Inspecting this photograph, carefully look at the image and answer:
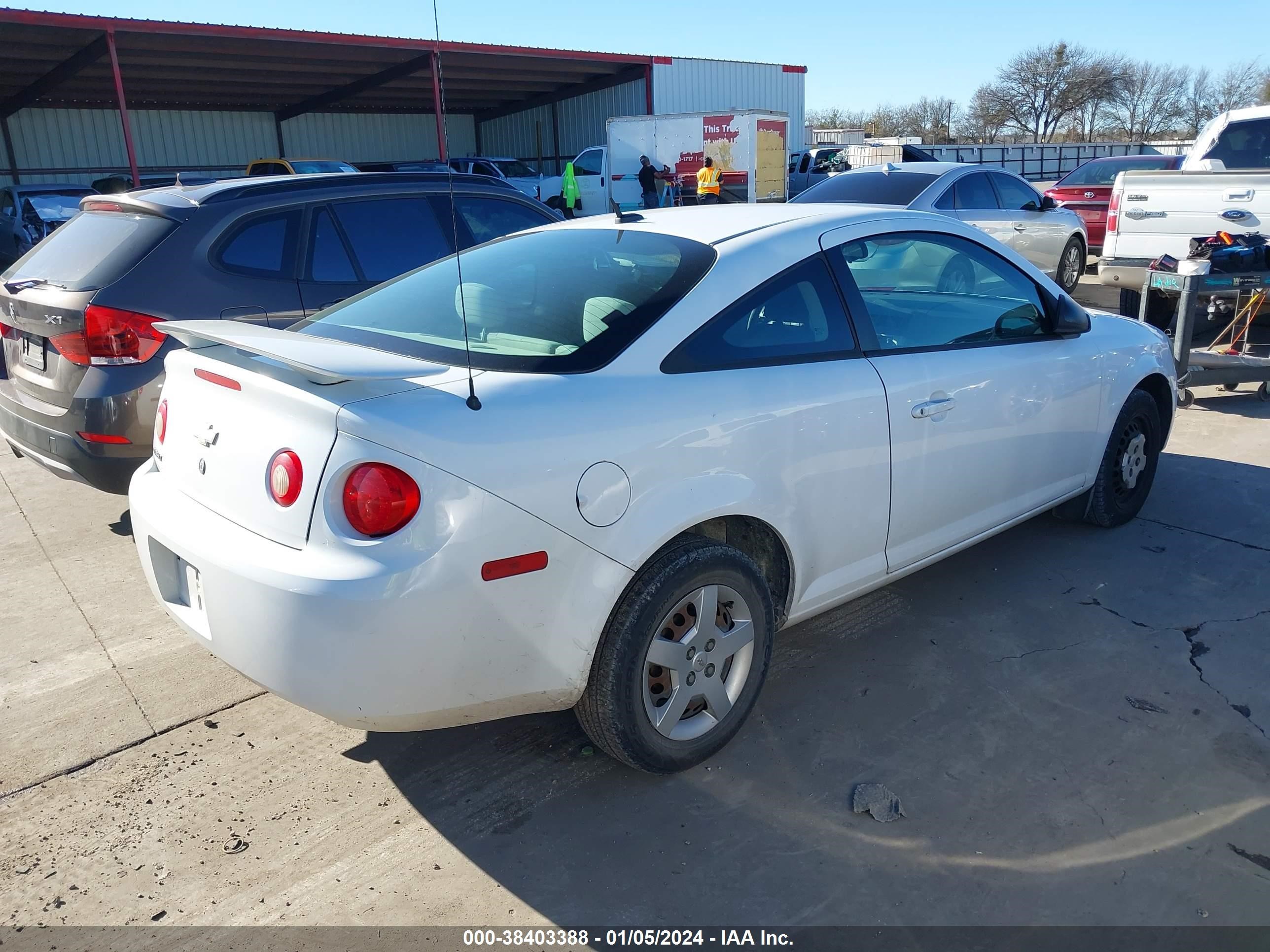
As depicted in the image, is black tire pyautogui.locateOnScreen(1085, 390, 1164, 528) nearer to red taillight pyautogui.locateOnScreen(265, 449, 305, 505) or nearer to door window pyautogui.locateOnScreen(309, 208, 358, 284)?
red taillight pyautogui.locateOnScreen(265, 449, 305, 505)

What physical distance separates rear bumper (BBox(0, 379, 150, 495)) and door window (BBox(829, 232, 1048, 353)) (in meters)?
3.18

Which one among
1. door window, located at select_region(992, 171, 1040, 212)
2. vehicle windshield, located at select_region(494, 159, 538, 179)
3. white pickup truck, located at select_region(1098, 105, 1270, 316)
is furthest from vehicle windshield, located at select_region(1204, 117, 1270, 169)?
vehicle windshield, located at select_region(494, 159, 538, 179)

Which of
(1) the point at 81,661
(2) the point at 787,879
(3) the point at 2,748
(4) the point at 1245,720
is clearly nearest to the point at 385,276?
(1) the point at 81,661

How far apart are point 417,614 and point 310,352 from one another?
794mm

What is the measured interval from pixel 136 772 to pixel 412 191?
3.64 meters

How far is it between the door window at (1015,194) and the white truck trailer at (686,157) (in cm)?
1014

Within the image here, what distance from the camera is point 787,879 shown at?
253 cm

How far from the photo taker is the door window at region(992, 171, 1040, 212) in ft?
35.2

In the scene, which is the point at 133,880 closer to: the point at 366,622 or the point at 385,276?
the point at 366,622

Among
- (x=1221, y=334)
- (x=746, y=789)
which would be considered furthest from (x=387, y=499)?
(x=1221, y=334)

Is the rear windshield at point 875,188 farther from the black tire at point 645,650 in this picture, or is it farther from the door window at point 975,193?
the black tire at point 645,650

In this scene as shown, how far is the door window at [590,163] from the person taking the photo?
23062 millimetres

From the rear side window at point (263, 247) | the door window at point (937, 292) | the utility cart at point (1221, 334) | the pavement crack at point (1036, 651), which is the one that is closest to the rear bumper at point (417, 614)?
the door window at point (937, 292)

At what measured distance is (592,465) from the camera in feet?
8.21
